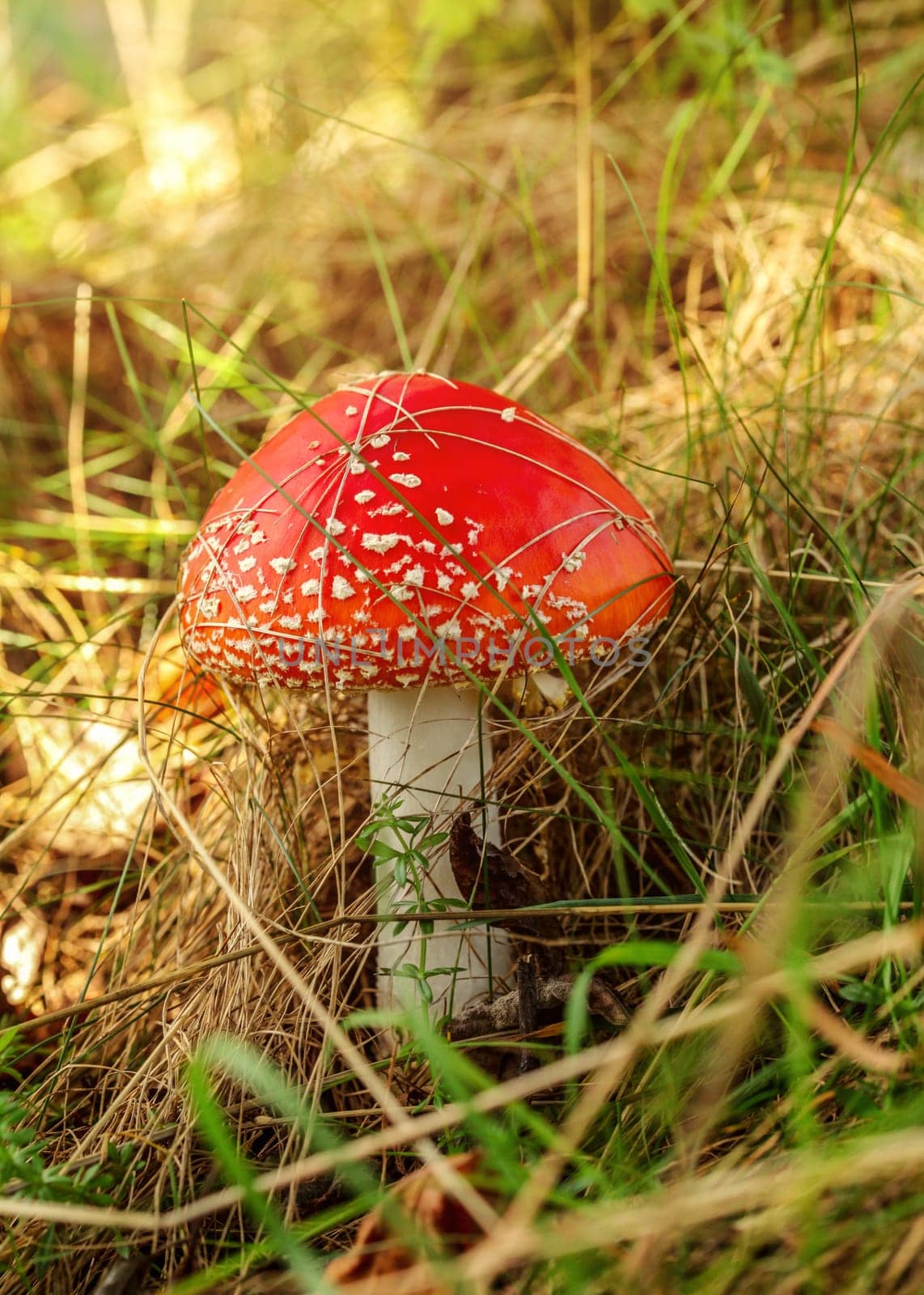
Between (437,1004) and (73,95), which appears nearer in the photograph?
(437,1004)

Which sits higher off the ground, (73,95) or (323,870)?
(73,95)

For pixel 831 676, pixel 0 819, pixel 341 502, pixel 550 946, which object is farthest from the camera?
pixel 0 819

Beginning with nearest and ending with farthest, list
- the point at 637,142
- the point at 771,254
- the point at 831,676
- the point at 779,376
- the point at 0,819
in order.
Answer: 1. the point at 831,676
2. the point at 0,819
3. the point at 779,376
4. the point at 771,254
5. the point at 637,142

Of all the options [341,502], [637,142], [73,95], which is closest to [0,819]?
[341,502]

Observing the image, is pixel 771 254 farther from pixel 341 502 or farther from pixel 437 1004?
pixel 437 1004

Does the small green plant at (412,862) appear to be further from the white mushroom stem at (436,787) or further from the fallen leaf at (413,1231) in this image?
the fallen leaf at (413,1231)

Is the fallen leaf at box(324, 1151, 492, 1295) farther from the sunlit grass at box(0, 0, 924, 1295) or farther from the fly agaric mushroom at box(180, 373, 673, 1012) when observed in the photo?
the fly agaric mushroom at box(180, 373, 673, 1012)

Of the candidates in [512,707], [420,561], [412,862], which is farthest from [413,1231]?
[512,707]

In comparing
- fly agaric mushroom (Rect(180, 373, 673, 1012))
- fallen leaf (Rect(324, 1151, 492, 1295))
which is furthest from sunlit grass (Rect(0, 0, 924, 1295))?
fly agaric mushroom (Rect(180, 373, 673, 1012))
